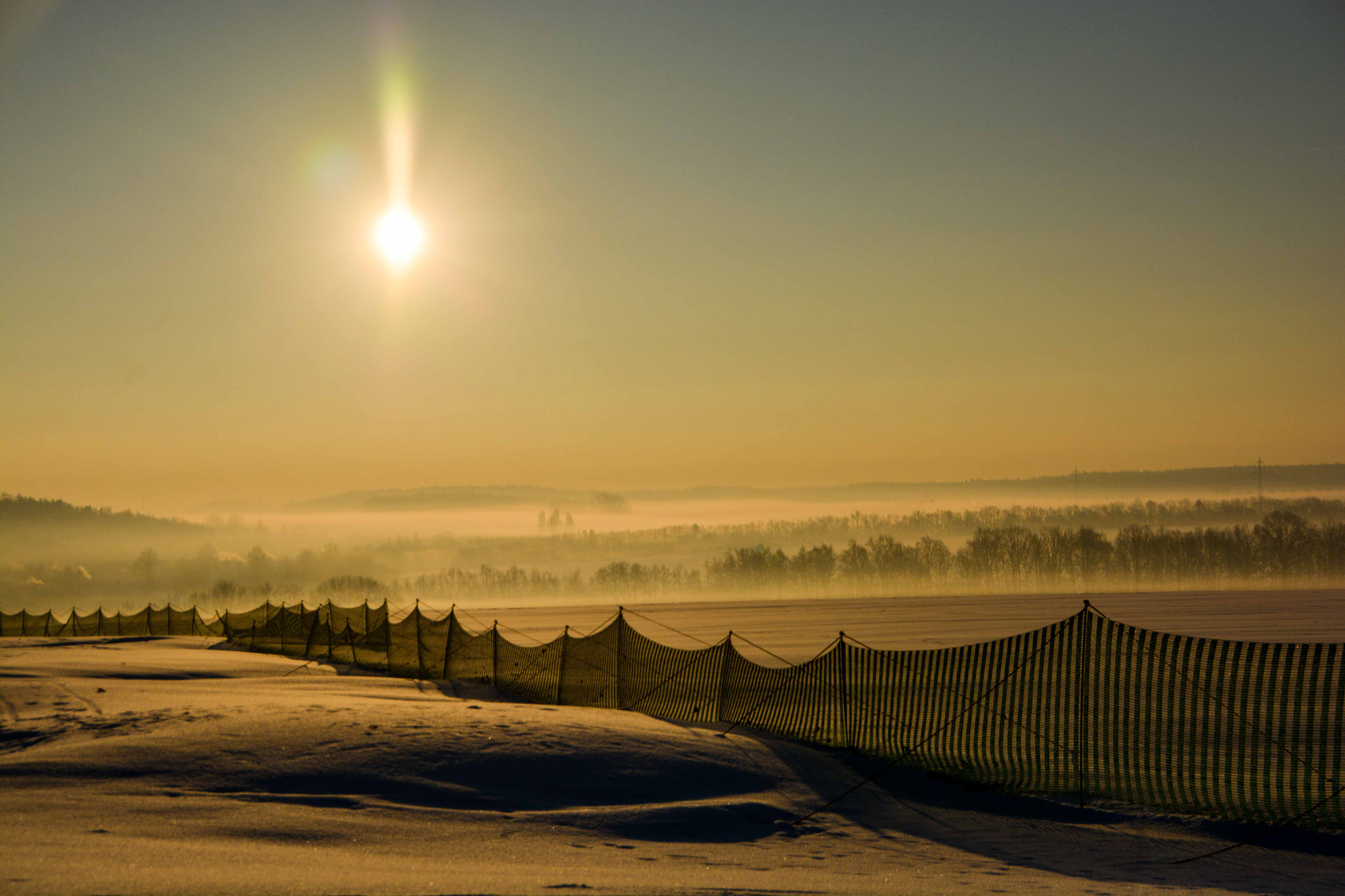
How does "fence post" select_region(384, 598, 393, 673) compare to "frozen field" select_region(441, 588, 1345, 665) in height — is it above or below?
above

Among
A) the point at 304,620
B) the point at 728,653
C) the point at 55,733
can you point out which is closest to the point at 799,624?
the point at 304,620

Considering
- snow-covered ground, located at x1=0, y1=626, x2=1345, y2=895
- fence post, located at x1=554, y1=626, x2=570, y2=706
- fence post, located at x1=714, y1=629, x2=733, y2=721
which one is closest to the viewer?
snow-covered ground, located at x1=0, y1=626, x2=1345, y2=895

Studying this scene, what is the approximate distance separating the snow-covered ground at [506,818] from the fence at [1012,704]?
929mm

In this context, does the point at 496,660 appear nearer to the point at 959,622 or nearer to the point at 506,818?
the point at 506,818

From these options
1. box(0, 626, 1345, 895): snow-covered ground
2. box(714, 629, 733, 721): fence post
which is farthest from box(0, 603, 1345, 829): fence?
box(0, 626, 1345, 895): snow-covered ground

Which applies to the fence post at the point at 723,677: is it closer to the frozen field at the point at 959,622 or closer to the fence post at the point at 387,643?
the fence post at the point at 387,643

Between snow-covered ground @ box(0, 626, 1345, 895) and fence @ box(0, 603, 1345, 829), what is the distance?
929mm

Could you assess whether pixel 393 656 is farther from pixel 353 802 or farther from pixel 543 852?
pixel 543 852

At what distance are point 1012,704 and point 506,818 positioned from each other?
7.79 metres

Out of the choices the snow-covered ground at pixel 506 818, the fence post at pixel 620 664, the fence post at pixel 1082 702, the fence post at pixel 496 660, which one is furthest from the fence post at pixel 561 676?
the fence post at pixel 1082 702

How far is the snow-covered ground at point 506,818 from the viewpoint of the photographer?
23.3 ft

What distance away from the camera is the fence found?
11453 millimetres

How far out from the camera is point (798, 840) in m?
9.66

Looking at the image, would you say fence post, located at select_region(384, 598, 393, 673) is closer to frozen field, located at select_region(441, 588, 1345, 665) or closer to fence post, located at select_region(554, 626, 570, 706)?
fence post, located at select_region(554, 626, 570, 706)
